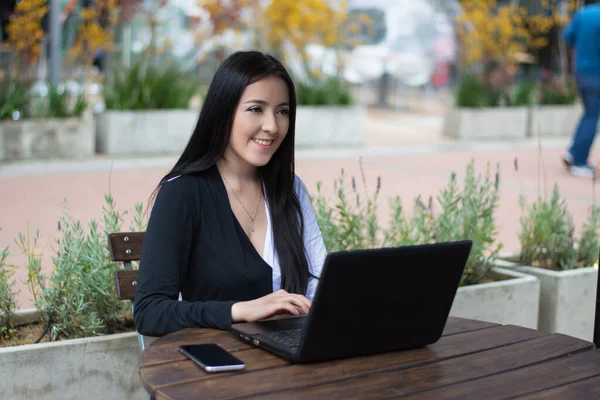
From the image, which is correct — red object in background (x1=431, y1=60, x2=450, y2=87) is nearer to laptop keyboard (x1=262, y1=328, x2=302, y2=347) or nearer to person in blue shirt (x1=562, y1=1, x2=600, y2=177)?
person in blue shirt (x1=562, y1=1, x2=600, y2=177)

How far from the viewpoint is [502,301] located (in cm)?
430

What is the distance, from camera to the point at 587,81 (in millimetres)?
9969

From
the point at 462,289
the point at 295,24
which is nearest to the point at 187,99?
the point at 295,24

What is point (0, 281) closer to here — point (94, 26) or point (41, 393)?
point (41, 393)

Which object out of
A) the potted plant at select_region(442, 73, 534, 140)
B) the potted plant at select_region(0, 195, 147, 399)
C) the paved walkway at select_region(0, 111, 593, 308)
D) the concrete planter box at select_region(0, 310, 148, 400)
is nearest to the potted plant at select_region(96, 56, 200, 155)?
the paved walkway at select_region(0, 111, 593, 308)

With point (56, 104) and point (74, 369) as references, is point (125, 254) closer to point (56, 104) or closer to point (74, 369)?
point (74, 369)

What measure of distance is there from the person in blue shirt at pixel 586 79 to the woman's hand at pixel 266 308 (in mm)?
7947

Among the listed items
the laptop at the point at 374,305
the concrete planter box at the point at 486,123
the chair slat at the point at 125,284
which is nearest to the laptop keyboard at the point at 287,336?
the laptop at the point at 374,305

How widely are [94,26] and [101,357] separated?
9703 millimetres

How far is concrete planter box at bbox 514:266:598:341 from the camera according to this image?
4.51 metres

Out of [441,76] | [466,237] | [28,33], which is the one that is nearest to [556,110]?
[441,76]

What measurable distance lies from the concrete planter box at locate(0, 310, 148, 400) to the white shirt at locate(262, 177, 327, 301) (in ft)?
2.37

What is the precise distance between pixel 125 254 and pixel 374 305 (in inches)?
52.2

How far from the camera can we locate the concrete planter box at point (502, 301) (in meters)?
4.18
